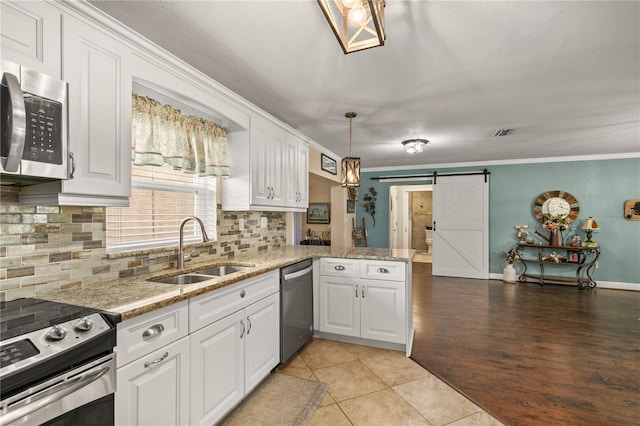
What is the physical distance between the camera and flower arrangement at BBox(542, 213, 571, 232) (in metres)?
5.57

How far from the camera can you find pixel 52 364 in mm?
994

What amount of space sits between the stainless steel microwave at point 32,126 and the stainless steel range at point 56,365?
21.6 inches

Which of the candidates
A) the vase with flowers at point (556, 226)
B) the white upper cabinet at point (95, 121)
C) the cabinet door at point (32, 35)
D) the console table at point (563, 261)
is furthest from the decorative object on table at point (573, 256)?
the cabinet door at point (32, 35)

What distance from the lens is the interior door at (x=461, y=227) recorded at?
20.4 ft

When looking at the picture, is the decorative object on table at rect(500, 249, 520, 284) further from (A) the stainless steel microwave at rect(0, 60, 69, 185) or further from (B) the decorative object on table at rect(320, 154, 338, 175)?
(A) the stainless steel microwave at rect(0, 60, 69, 185)

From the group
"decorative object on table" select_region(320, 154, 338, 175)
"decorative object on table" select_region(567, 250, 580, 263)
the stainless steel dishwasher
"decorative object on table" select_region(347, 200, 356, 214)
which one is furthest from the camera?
"decorative object on table" select_region(347, 200, 356, 214)

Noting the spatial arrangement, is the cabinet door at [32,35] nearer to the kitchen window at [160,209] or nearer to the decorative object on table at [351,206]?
the kitchen window at [160,209]

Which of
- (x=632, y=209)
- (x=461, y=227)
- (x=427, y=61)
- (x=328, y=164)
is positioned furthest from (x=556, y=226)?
(x=427, y=61)

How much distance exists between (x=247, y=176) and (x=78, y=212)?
131 centimetres

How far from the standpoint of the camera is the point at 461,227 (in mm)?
6355

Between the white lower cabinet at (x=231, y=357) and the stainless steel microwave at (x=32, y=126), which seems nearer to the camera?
the stainless steel microwave at (x=32, y=126)

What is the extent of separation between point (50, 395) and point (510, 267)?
262 inches

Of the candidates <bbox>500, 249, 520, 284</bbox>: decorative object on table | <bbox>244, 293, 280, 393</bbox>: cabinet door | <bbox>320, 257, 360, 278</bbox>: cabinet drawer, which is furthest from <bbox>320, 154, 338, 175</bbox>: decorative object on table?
<bbox>500, 249, 520, 284</bbox>: decorative object on table

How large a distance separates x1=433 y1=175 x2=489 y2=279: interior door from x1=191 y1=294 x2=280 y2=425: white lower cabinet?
16.3 feet
